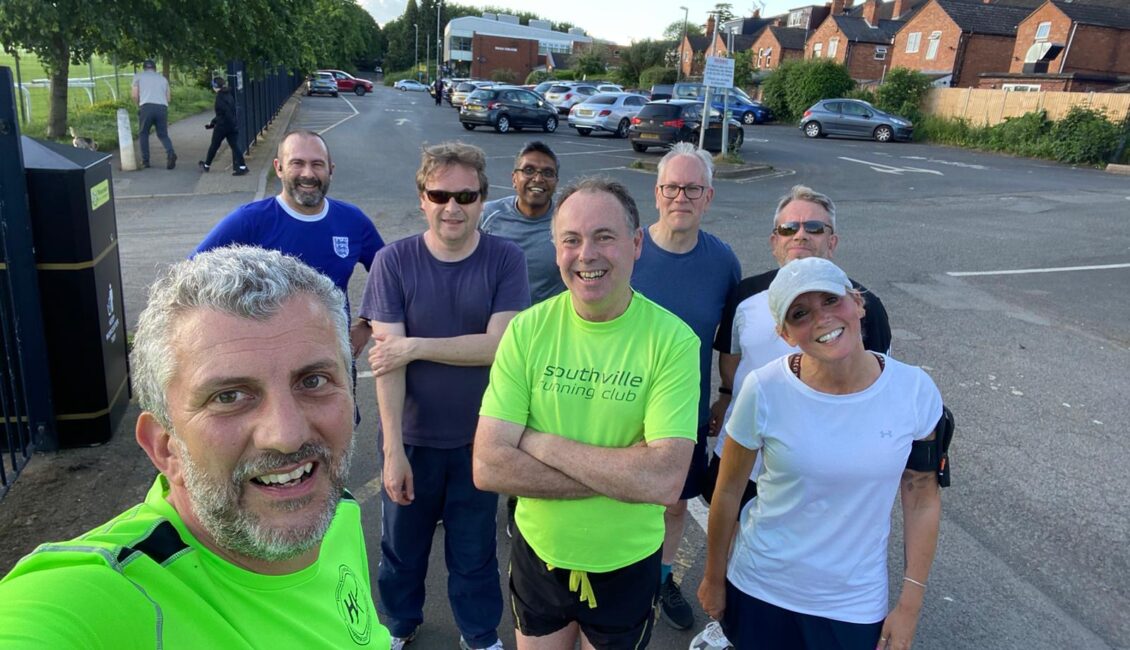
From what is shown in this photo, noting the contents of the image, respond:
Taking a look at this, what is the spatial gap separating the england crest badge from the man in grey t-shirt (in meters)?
0.73

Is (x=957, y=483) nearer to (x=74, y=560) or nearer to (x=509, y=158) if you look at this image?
(x=74, y=560)

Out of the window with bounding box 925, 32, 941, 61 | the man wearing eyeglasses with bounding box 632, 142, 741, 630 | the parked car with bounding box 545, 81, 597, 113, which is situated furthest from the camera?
the window with bounding box 925, 32, 941, 61

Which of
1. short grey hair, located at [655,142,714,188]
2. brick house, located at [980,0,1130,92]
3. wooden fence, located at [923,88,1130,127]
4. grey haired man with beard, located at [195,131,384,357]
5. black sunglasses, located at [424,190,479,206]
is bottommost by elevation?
grey haired man with beard, located at [195,131,384,357]

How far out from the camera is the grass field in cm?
1636

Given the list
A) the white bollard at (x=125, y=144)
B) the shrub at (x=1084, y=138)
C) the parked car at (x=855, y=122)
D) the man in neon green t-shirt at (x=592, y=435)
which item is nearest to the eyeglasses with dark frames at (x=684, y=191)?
the man in neon green t-shirt at (x=592, y=435)

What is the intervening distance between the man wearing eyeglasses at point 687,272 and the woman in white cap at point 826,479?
724 mm

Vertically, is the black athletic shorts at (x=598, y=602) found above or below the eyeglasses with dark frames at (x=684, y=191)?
below

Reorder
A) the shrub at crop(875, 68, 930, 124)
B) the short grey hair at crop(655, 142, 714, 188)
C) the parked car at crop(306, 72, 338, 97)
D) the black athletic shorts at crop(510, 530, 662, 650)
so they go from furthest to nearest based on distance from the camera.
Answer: the parked car at crop(306, 72, 338, 97) < the shrub at crop(875, 68, 930, 124) < the short grey hair at crop(655, 142, 714, 188) < the black athletic shorts at crop(510, 530, 662, 650)

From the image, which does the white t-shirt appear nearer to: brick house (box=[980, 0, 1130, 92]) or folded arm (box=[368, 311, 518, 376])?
folded arm (box=[368, 311, 518, 376])

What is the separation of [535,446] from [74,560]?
1.24 m

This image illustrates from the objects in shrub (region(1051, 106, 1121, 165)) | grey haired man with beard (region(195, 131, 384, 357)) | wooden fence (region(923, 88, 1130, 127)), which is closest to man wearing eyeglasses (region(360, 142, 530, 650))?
grey haired man with beard (region(195, 131, 384, 357))

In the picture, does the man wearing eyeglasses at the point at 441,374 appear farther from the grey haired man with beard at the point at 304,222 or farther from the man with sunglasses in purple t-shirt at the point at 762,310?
the man with sunglasses in purple t-shirt at the point at 762,310

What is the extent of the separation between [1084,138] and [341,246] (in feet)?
90.7

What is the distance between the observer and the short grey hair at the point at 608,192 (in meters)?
2.27
